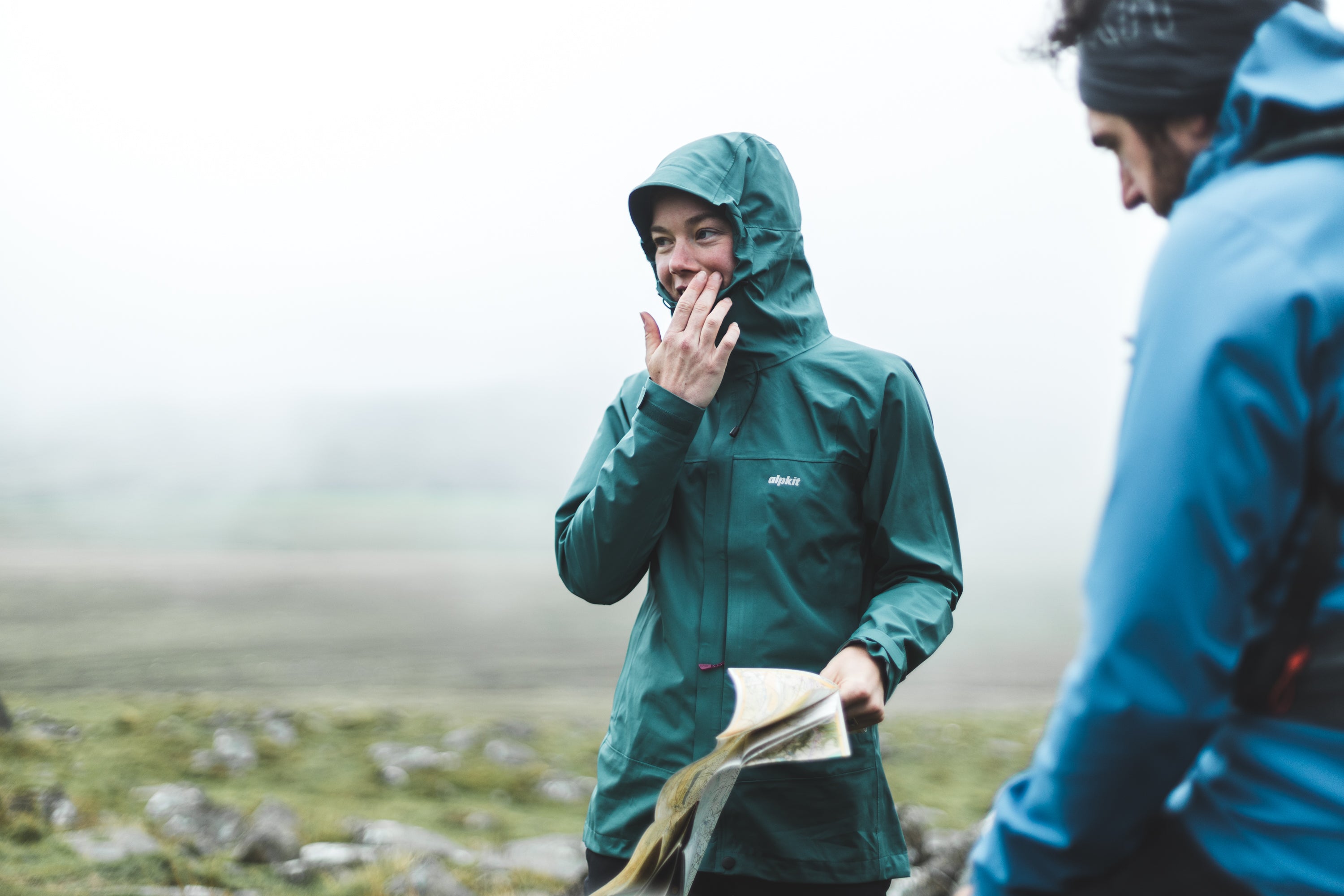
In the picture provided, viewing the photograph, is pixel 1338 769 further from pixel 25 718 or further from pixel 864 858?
pixel 25 718

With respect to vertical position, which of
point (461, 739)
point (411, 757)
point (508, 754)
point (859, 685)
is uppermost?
point (859, 685)

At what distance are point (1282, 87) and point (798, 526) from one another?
57.5 inches

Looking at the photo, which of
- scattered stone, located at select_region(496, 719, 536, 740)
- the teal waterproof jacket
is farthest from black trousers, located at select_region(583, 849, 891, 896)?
scattered stone, located at select_region(496, 719, 536, 740)

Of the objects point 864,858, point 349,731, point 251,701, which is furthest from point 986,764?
point 864,858

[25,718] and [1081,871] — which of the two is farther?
[25,718]

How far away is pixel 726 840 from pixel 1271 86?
1817 mm

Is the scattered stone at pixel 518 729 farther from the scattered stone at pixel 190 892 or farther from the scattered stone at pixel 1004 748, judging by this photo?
the scattered stone at pixel 190 892

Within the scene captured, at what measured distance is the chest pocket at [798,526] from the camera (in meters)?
2.46

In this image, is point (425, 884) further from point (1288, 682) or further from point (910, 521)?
point (1288, 682)

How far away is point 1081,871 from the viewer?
1226 millimetres

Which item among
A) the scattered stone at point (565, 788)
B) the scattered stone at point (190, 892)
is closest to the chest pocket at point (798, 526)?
the scattered stone at point (190, 892)

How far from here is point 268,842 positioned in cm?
528

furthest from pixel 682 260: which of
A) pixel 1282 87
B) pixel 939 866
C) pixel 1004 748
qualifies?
pixel 1004 748

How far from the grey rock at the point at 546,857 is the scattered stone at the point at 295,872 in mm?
840
